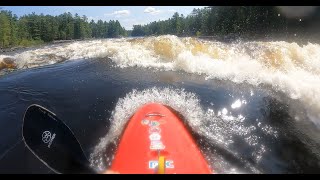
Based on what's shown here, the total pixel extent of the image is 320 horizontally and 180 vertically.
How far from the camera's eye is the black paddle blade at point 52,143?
4090 millimetres

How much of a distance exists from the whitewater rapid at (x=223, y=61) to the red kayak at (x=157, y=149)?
15.2 ft

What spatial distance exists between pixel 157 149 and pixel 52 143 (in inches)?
65.4

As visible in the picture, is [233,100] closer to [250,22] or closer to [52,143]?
[52,143]

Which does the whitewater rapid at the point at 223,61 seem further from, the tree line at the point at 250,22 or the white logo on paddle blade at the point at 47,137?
the tree line at the point at 250,22

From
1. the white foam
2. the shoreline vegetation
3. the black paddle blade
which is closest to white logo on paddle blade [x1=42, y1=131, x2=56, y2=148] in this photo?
the black paddle blade

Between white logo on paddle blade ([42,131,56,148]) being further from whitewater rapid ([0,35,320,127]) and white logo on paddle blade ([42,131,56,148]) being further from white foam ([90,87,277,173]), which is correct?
whitewater rapid ([0,35,320,127])

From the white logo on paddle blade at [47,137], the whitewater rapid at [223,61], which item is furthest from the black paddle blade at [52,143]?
the whitewater rapid at [223,61]

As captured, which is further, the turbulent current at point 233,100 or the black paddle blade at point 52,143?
the turbulent current at point 233,100

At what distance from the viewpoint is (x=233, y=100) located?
8188 mm

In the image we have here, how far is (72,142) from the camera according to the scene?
450cm

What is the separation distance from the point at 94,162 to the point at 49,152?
957 millimetres

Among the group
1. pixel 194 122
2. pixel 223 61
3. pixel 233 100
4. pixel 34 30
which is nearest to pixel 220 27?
pixel 34 30

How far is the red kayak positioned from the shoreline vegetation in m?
25.5

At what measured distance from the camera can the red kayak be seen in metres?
4.08
